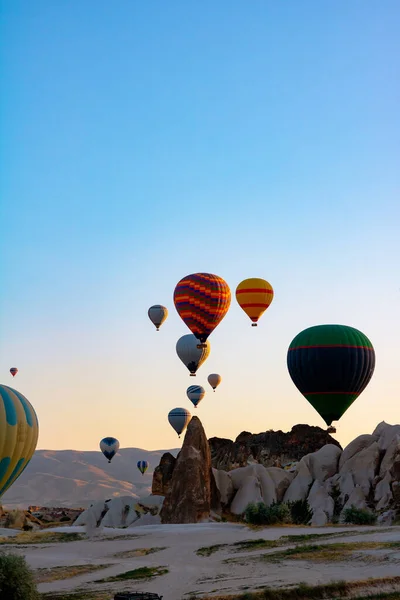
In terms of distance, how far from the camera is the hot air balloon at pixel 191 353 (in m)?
84.7

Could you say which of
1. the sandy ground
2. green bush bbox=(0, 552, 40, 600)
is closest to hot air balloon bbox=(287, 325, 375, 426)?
the sandy ground

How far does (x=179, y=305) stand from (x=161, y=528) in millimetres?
19943

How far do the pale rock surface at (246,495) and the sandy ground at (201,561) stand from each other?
12283 mm

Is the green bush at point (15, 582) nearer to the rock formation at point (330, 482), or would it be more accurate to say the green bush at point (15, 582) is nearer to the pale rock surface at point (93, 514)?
the rock formation at point (330, 482)

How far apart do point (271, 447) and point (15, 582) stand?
231 feet

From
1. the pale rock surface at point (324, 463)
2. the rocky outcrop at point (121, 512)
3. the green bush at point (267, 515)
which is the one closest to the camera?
the green bush at point (267, 515)

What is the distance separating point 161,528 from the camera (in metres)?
50.4

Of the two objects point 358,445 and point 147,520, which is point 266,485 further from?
point 147,520

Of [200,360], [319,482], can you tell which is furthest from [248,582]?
[200,360]

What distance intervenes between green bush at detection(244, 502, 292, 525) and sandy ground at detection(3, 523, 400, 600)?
1392mm

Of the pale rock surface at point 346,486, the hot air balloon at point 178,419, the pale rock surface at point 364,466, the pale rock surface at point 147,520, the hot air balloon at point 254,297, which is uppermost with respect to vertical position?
the hot air balloon at point 254,297

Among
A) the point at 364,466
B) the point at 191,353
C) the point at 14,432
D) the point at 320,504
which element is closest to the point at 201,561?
the point at 14,432

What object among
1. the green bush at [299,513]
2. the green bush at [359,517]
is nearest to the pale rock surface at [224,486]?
the green bush at [299,513]

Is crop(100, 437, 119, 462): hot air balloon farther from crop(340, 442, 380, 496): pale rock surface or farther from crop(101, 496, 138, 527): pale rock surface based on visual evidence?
crop(340, 442, 380, 496): pale rock surface
